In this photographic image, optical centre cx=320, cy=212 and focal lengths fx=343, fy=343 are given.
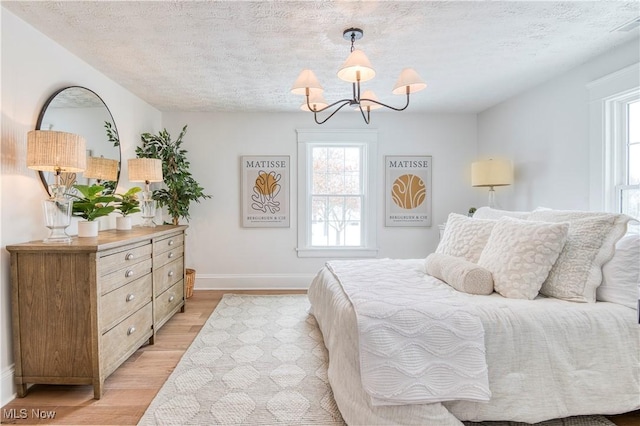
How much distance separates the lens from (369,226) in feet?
15.0

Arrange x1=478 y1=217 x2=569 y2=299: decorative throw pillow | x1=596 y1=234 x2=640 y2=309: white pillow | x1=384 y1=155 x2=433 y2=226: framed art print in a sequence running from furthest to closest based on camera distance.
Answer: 1. x1=384 y1=155 x2=433 y2=226: framed art print
2. x1=478 y1=217 x2=569 y2=299: decorative throw pillow
3. x1=596 y1=234 x2=640 y2=309: white pillow

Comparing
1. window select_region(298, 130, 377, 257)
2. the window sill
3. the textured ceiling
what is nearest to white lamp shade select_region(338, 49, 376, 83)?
the textured ceiling

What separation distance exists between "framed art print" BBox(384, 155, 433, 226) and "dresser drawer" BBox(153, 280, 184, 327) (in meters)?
2.66

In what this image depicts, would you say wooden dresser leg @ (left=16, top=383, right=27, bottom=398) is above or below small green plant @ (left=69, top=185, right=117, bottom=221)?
below

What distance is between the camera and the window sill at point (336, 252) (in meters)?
4.54

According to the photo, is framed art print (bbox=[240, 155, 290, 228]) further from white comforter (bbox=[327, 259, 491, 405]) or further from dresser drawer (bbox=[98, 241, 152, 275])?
white comforter (bbox=[327, 259, 491, 405])

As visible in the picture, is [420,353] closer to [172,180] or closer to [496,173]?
[496,173]

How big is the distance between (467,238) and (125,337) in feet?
8.12

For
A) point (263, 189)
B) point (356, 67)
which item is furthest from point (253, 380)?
point (263, 189)

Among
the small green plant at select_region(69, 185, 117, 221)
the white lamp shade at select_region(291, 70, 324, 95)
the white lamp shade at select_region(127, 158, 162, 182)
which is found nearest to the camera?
the white lamp shade at select_region(291, 70, 324, 95)

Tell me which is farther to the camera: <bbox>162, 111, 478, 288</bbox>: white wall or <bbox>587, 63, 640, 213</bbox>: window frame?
<bbox>162, 111, 478, 288</bbox>: white wall

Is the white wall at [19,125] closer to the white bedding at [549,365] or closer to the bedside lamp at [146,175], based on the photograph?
the bedside lamp at [146,175]

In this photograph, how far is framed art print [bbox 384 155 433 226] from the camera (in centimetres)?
458

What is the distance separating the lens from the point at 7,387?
1.99 m
